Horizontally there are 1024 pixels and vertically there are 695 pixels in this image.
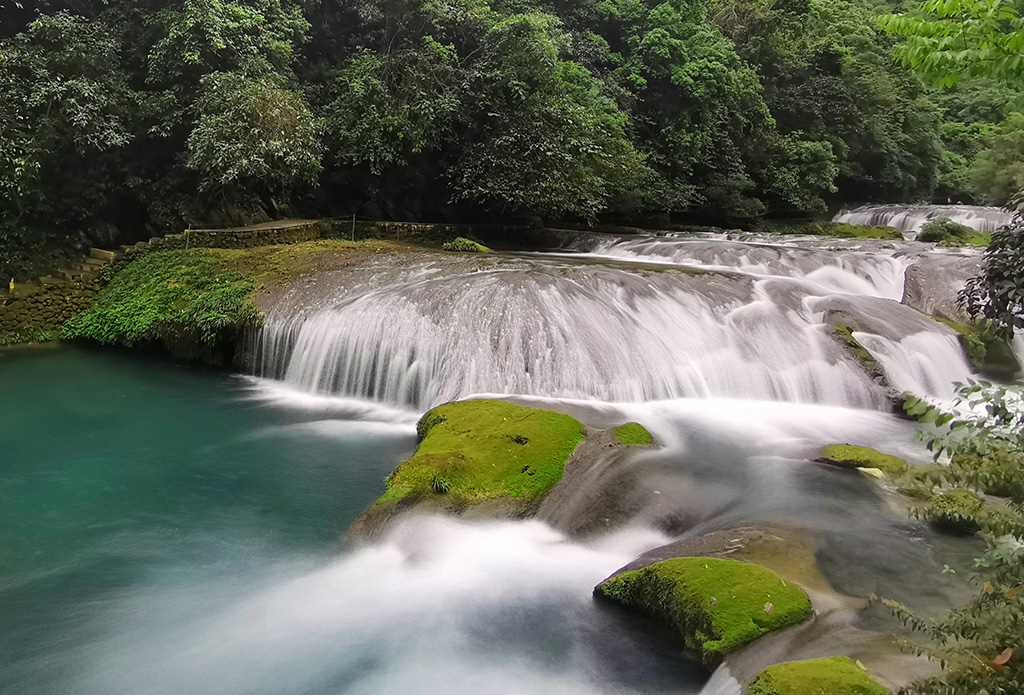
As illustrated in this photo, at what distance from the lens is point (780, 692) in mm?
3318

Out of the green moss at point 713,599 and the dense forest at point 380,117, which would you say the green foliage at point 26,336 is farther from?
the green moss at point 713,599

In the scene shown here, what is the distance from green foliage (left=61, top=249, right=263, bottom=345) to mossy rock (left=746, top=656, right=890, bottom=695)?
9899 mm

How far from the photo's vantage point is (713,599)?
421 centimetres

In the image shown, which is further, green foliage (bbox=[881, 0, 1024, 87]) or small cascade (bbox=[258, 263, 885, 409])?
small cascade (bbox=[258, 263, 885, 409])

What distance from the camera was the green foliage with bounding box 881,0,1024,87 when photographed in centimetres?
359

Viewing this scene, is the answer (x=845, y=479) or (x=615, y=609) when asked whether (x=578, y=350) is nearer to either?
(x=845, y=479)

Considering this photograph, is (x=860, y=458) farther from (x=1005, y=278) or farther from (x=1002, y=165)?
(x=1002, y=165)

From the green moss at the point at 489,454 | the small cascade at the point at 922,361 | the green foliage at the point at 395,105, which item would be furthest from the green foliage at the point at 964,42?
the green foliage at the point at 395,105

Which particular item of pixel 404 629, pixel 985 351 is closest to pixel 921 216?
pixel 985 351

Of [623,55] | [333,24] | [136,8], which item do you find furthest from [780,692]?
[623,55]

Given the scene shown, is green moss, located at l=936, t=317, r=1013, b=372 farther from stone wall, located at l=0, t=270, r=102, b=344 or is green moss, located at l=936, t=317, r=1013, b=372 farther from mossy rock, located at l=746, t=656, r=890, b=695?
stone wall, located at l=0, t=270, r=102, b=344

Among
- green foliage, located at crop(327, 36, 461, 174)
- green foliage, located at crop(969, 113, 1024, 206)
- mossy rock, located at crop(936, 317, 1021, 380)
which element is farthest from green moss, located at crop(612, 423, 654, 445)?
green foliage, located at crop(969, 113, 1024, 206)

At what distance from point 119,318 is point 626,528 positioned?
11.1m

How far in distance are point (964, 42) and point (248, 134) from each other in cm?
1412
